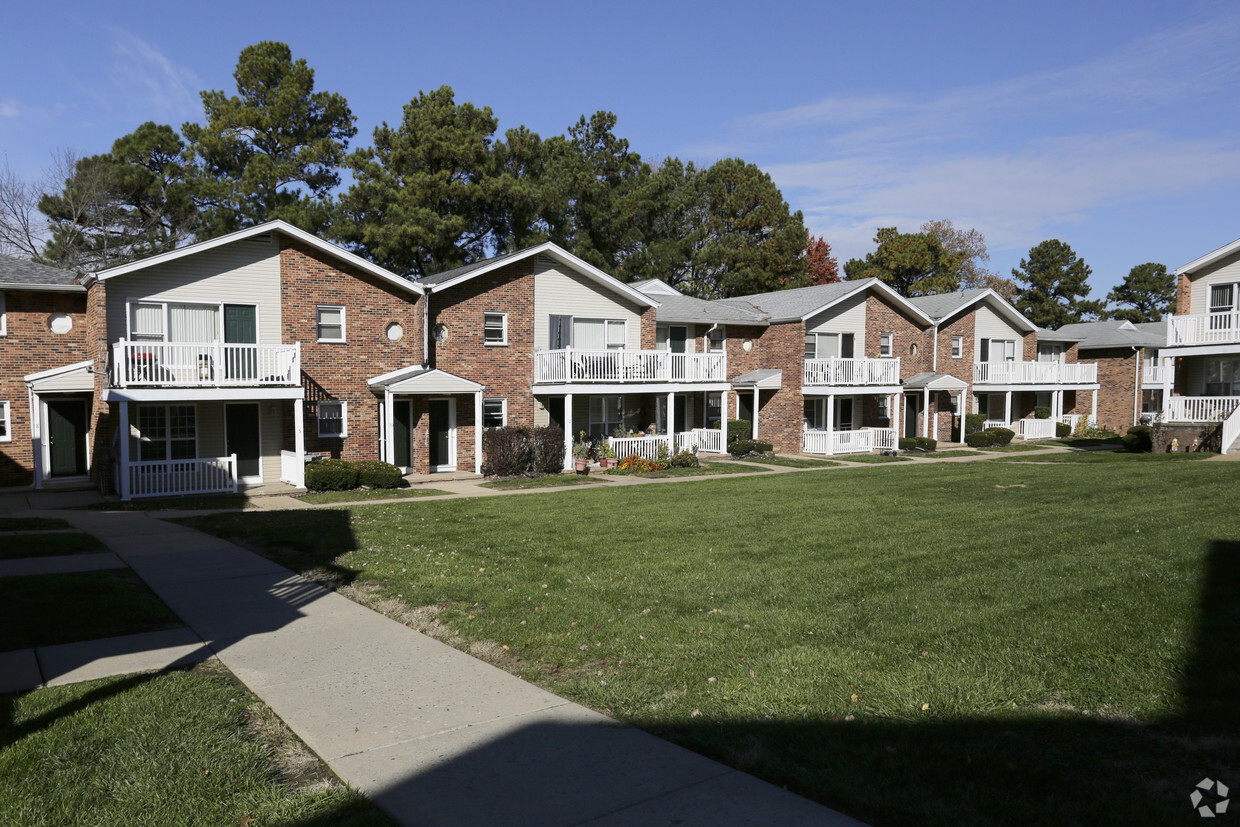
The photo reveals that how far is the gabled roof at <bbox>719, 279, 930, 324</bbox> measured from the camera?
102ft

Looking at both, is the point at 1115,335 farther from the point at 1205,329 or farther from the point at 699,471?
the point at 699,471

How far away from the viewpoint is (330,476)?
65.4 ft

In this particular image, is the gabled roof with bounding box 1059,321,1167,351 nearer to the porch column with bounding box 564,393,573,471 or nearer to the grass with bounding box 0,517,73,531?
the porch column with bounding box 564,393,573,471

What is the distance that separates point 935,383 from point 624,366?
569 inches

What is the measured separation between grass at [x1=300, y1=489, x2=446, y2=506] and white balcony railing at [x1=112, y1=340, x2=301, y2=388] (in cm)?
308

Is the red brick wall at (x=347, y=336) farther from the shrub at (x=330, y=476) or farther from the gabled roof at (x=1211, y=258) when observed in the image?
the gabled roof at (x=1211, y=258)

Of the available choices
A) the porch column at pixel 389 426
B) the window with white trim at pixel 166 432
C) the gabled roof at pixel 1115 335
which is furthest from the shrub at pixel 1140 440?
the window with white trim at pixel 166 432

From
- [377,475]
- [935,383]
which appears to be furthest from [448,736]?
[935,383]

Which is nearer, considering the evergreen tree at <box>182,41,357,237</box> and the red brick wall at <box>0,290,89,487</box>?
the red brick wall at <box>0,290,89,487</box>

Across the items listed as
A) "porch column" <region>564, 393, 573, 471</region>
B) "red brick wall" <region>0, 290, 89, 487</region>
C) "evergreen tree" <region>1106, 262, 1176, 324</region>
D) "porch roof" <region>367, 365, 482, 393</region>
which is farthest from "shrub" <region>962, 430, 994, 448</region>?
"evergreen tree" <region>1106, 262, 1176, 324</region>

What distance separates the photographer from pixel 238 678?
6.65 metres

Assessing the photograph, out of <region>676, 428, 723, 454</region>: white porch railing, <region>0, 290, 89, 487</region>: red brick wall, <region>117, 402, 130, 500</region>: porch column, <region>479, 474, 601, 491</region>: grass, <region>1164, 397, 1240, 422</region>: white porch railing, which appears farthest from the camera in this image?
<region>676, 428, 723, 454</region>: white porch railing

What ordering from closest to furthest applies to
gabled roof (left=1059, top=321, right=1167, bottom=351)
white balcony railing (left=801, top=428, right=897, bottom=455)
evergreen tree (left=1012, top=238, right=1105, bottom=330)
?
white balcony railing (left=801, top=428, right=897, bottom=455), gabled roof (left=1059, top=321, right=1167, bottom=351), evergreen tree (left=1012, top=238, right=1105, bottom=330)

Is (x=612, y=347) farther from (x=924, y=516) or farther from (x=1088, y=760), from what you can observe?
(x=1088, y=760)
